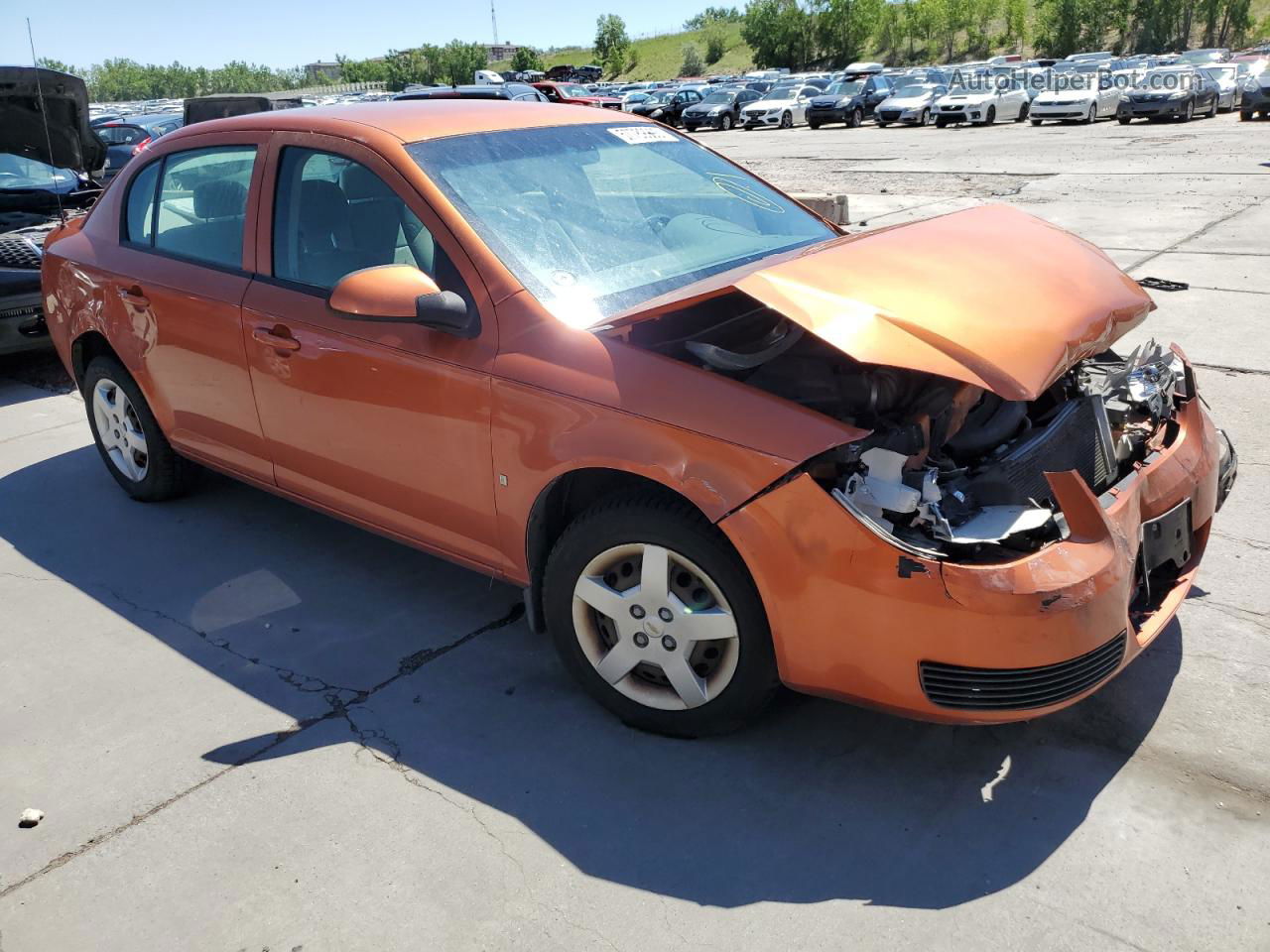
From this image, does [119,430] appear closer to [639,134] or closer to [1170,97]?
[639,134]

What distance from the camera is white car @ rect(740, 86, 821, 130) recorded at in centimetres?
3400

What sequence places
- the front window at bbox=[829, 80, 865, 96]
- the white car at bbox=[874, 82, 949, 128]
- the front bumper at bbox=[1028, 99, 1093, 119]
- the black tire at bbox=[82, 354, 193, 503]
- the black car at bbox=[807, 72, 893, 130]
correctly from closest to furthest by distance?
the black tire at bbox=[82, 354, 193, 503] → the front bumper at bbox=[1028, 99, 1093, 119] → the white car at bbox=[874, 82, 949, 128] → the black car at bbox=[807, 72, 893, 130] → the front window at bbox=[829, 80, 865, 96]

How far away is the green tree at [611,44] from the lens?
332 ft

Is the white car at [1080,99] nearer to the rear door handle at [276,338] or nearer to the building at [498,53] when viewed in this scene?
the rear door handle at [276,338]

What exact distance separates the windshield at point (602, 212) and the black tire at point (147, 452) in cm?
210

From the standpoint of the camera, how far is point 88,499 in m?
5.18

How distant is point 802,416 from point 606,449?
56 centimetres

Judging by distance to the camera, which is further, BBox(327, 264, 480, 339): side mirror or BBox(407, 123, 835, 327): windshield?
BBox(407, 123, 835, 327): windshield

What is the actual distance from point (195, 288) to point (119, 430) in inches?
50.7

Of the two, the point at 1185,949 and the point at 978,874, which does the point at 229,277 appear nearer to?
the point at 978,874

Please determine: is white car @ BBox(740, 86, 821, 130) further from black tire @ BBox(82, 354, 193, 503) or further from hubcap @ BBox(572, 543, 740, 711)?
hubcap @ BBox(572, 543, 740, 711)

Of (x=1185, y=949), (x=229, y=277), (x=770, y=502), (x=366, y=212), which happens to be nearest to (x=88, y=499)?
(x=229, y=277)

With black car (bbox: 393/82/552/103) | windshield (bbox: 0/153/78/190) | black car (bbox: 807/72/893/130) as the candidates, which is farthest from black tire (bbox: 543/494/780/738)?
black car (bbox: 807/72/893/130)

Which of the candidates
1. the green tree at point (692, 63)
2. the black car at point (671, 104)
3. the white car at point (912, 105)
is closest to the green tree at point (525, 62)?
the green tree at point (692, 63)
